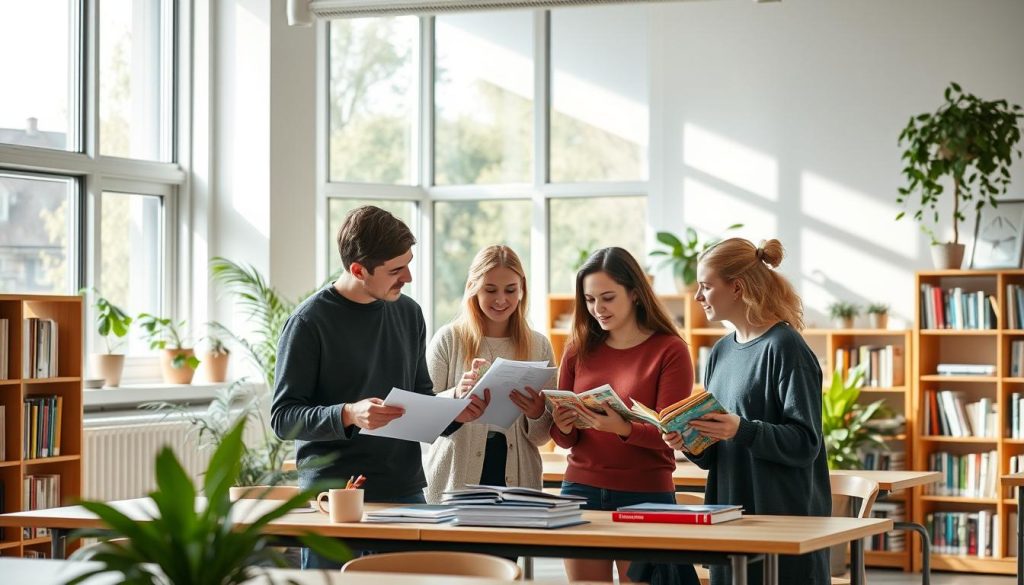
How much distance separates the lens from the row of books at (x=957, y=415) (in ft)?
24.1

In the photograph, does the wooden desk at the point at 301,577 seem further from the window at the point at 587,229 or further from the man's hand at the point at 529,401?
the window at the point at 587,229

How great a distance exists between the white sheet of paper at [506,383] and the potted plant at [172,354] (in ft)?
12.5

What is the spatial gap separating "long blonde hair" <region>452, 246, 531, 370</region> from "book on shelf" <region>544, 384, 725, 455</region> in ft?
2.09

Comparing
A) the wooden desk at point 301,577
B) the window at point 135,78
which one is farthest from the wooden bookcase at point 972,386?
the wooden desk at point 301,577

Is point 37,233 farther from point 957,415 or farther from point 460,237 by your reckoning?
point 957,415

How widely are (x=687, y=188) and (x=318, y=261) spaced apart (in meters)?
2.53

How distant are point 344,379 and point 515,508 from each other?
2.11ft

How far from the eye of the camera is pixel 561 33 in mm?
8742

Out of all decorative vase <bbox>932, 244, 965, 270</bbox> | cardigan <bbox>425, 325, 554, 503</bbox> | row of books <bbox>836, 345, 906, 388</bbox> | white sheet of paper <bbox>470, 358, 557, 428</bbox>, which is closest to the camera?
white sheet of paper <bbox>470, 358, 557, 428</bbox>

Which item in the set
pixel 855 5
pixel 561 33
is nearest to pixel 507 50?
pixel 561 33

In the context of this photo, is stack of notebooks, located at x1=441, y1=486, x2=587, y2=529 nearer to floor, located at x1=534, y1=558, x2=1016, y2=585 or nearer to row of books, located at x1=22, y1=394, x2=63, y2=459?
row of books, located at x1=22, y1=394, x2=63, y2=459

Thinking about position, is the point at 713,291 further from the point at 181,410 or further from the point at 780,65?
the point at 780,65

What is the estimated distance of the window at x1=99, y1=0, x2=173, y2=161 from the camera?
7.27m

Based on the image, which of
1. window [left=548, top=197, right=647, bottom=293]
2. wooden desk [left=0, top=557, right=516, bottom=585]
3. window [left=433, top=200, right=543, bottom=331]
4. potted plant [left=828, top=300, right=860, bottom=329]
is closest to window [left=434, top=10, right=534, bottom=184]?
window [left=433, top=200, right=543, bottom=331]
